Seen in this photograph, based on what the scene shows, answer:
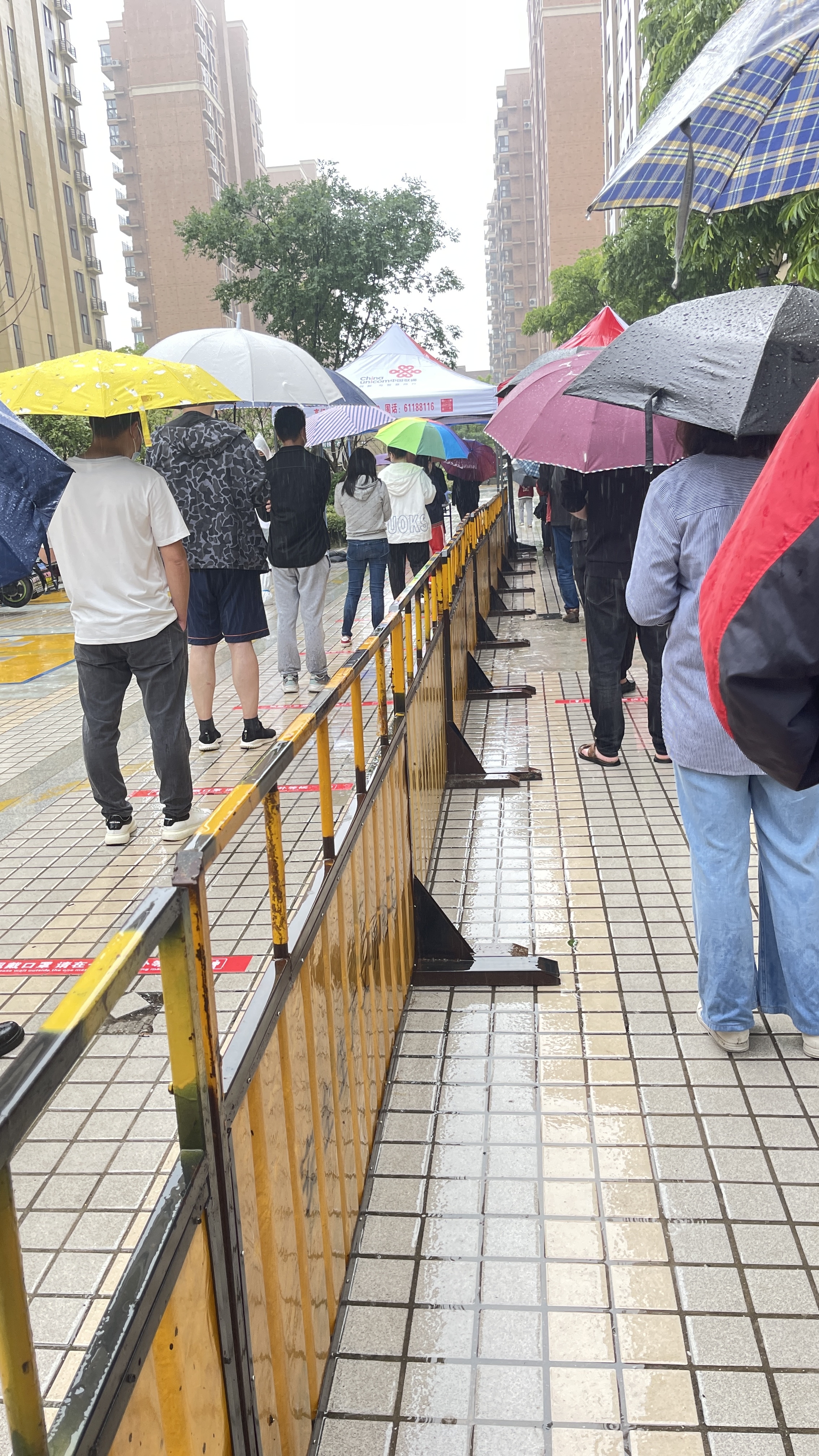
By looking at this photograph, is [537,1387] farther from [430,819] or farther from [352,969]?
[430,819]

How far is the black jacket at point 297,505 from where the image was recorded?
768 cm

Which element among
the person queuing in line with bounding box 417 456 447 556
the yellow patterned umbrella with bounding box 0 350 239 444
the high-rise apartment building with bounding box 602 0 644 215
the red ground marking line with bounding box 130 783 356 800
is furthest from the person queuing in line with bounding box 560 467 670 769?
the high-rise apartment building with bounding box 602 0 644 215

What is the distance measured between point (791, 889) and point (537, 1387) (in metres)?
1.48

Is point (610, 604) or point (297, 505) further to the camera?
point (297, 505)

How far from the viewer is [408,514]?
1016 cm

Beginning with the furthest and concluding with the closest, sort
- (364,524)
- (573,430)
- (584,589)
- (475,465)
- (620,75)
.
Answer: (620,75)
(475,465)
(364,524)
(584,589)
(573,430)

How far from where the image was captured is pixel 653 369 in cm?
336

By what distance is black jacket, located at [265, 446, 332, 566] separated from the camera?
25.2 feet

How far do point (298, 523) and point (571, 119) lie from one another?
78.5 metres

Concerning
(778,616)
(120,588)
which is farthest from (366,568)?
(778,616)

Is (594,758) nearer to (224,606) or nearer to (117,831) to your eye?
(224,606)

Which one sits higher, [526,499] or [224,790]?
[224,790]

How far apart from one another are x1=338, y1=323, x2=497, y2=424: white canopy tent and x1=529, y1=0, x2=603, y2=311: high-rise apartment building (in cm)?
6596

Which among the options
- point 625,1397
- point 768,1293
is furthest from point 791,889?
point 625,1397
